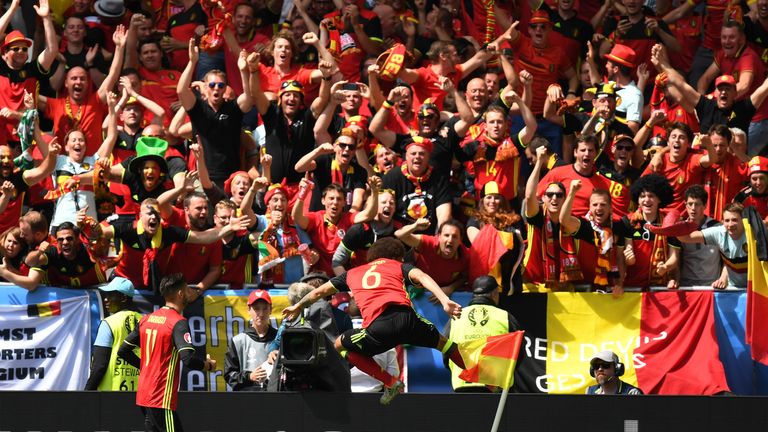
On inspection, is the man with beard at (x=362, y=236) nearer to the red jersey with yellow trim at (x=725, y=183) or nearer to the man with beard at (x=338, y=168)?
the man with beard at (x=338, y=168)

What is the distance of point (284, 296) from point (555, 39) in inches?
223

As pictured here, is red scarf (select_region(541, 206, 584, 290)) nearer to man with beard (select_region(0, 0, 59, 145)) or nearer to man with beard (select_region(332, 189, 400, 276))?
man with beard (select_region(332, 189, 400, 276))

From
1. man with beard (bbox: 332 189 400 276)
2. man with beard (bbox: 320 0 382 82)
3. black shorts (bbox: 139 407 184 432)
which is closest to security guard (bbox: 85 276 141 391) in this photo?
black shorts (bbox: 139 407 184 432)

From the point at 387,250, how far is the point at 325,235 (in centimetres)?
206

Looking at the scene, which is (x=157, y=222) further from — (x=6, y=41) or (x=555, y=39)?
(x=555, y=39)

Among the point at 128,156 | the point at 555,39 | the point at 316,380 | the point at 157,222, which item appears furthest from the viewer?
the point at 555,39

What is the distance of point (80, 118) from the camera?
55.7ft

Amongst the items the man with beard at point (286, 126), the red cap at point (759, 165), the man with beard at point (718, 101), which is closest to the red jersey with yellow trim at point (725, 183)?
the red cap at point (759, 165)

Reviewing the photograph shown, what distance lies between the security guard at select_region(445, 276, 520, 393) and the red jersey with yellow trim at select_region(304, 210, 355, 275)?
170 cm

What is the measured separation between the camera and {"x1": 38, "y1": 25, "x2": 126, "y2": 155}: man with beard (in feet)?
55.6

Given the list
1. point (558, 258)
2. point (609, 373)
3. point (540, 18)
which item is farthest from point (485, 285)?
point (540, 18)

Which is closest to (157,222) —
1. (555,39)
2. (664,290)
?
(664,290)

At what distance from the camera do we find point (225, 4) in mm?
18391

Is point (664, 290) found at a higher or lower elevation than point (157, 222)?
lower
